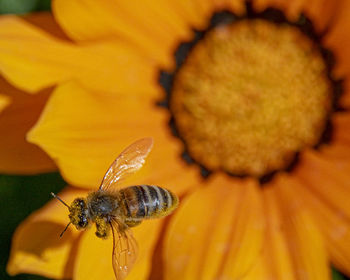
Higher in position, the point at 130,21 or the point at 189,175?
the point at 130,21

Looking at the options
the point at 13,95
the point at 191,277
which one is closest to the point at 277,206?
the point at 191,277

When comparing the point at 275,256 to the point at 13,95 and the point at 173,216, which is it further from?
the point at 13,95

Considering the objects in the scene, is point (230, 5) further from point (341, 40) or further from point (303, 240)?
point (303, 240)

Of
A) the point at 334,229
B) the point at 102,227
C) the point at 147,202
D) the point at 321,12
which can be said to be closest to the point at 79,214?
the point at 102,227

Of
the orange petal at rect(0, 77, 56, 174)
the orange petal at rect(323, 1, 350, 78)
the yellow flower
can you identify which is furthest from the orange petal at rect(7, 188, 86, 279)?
→ the orange petal at rect(323, 1, 350, 78)

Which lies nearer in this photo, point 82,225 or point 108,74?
point 82,225

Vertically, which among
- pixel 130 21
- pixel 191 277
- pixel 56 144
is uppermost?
pixel 130 21

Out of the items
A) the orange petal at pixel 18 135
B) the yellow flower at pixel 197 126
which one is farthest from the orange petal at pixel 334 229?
the orange petal at pixel 18 135
